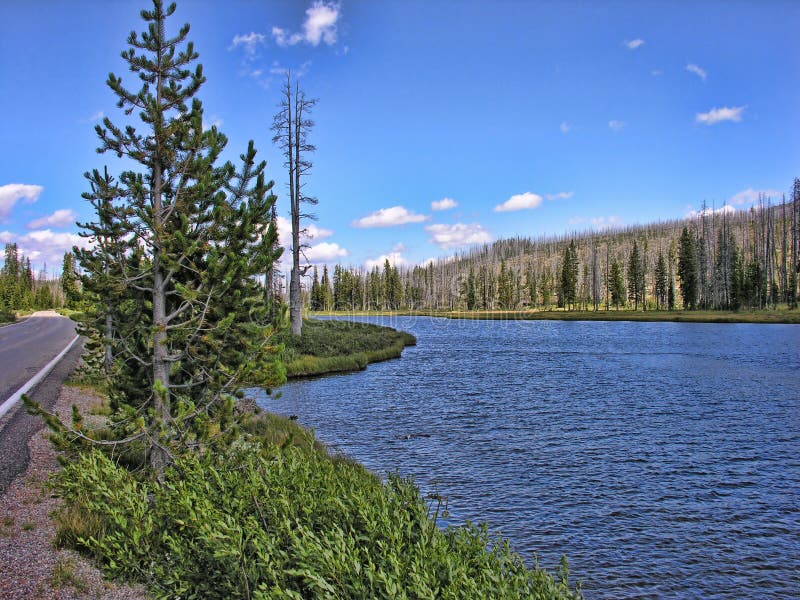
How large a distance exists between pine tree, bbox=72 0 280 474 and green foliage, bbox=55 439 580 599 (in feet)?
4.03

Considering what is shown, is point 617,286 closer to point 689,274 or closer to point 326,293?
point 689,274

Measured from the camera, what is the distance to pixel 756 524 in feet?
33.4

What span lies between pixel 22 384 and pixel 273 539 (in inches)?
648

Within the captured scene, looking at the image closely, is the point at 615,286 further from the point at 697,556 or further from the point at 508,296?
the point at 697,556

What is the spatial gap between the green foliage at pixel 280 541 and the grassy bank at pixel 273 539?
0.02 meters

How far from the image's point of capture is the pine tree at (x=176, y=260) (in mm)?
7887

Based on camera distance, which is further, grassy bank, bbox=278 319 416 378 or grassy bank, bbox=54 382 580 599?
grassy bank, bbox=278 319 416 378

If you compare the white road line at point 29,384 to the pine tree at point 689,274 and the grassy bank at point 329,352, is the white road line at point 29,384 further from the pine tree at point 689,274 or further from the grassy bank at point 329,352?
the pine tree at point 689,274

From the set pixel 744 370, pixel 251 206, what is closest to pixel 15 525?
pixel 251 206

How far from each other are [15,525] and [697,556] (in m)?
10.6

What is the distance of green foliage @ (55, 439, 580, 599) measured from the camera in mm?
4723

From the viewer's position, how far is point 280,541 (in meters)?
5.46

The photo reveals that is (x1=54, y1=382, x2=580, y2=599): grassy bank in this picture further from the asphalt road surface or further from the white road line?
the asphalt road surface

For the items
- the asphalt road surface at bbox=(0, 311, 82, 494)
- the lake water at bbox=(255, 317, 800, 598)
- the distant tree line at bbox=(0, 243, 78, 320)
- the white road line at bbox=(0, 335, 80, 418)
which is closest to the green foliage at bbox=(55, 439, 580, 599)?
the white road line at bbox=(0, 335, 80, 418)
